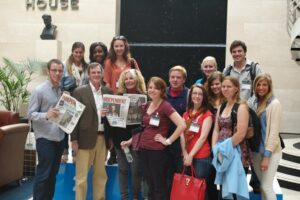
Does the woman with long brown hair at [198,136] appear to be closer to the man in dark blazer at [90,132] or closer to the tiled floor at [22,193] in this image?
the man in dark blazer at [90,132]

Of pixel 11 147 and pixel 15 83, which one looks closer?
pixel 11 147

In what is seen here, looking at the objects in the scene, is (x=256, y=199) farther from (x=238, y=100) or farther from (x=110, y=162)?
(x=110, y=162)

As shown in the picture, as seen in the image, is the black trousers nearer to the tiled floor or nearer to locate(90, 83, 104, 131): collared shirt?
locate(90, 83, 104, 131): collared shirt

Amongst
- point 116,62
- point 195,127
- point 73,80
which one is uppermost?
point 116,62

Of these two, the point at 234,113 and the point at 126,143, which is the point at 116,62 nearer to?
the point at 126,143

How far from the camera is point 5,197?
4770mm

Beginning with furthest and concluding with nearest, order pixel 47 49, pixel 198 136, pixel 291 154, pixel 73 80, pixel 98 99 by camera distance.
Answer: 1. pixel 47 49
2. pixel 291 154
3. pixel 73 80
4. pixel 98 99
5. pixel 198 136

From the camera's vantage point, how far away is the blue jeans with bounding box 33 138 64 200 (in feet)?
11.8

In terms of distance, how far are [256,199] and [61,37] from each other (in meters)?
6.34

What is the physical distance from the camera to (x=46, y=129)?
361 cm

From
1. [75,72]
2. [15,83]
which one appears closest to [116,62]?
[75,72]

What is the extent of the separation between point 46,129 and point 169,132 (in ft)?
4.01

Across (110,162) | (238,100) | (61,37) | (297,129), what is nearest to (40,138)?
(110,162)

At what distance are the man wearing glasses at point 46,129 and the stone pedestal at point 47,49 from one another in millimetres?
4998
